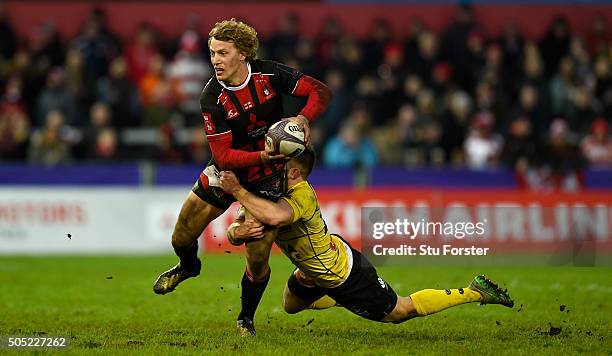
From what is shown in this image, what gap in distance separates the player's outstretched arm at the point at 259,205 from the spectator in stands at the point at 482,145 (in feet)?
33.2

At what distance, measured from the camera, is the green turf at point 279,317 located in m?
8.12

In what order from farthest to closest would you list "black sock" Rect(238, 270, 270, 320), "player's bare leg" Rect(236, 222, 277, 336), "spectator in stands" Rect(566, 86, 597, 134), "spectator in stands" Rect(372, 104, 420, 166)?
"spectator in stands" Rect(566, 86, 597, 134)
"spectator in stands" Rect(372, 104, 420, 166)
"black sock" Rect(238, 270, 270, 320)
"player's bare leg" Rect(236, 222, 277, 336)

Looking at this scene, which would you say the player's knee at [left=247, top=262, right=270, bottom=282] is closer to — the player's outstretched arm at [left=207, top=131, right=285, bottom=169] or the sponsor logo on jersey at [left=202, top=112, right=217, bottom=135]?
the player's outstretched arm at [left=207, top=131, right=285, bottom=169]

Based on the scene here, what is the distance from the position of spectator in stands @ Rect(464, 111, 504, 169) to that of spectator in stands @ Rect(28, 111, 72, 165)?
6569 millimetres

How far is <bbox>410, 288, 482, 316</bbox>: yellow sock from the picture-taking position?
8.43m

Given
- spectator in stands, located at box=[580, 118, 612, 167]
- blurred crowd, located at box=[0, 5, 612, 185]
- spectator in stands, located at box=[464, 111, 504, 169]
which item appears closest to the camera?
blurred crowd, located at box=[0, 5, 612, 185]

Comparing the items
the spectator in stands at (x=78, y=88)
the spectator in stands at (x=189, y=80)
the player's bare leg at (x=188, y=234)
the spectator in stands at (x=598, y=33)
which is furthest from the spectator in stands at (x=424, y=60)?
the player's bare leg at (x=188, y=234)

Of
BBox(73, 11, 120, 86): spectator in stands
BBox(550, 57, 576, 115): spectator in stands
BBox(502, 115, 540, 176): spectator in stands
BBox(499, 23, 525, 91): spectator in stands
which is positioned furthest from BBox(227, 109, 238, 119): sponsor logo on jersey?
BBox(499, 23, 525, 91): spectator in stands

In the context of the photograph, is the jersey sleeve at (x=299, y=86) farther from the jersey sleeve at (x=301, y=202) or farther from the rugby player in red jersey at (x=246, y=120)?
the jersey sleeve at (x=301, y=202)

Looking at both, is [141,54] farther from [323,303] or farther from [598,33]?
[323,303]

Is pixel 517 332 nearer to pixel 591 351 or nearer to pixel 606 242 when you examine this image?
pixel 591 351

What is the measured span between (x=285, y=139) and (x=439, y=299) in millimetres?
1839

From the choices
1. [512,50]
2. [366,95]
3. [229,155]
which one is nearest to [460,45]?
[512,50]

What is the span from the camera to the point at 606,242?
1364 centimetres
